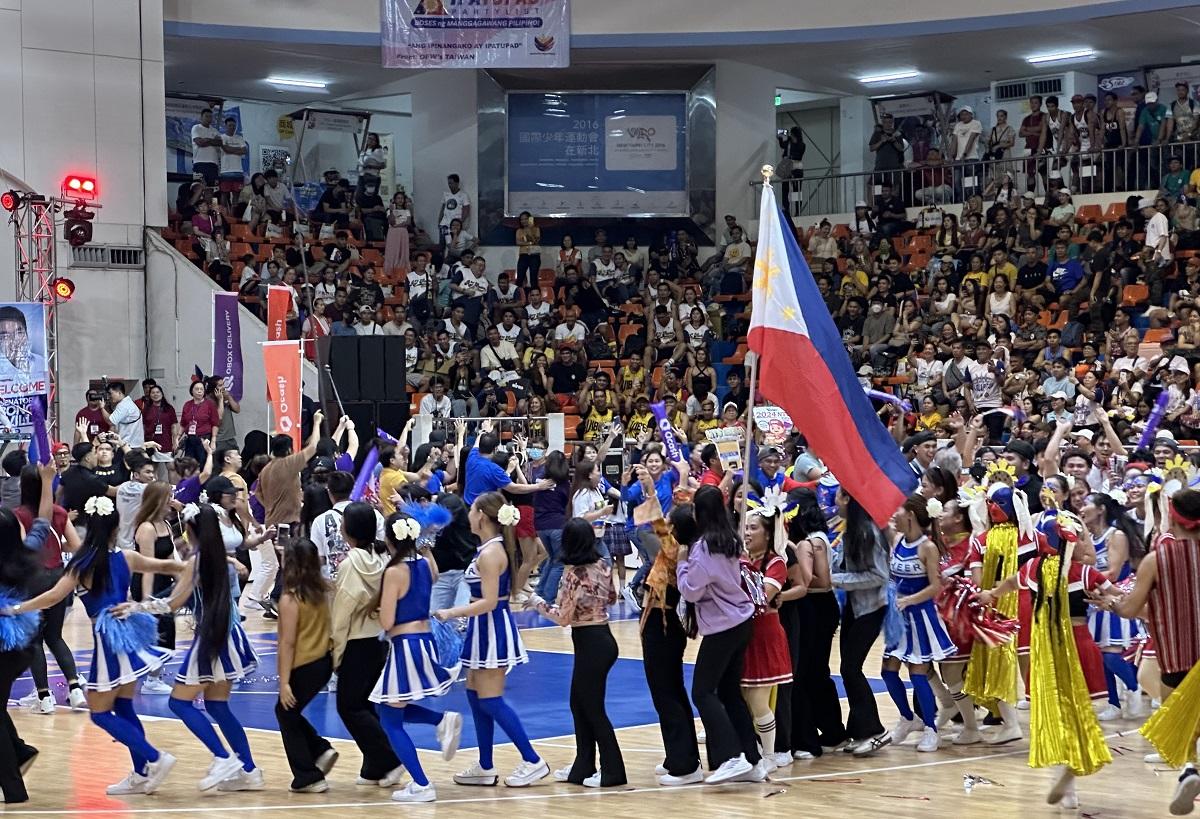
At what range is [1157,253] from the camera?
23.2 metres

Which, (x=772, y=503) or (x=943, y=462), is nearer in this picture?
(x=772, y=503)

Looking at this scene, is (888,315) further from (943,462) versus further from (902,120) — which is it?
(943,462)

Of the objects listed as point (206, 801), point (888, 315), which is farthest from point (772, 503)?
point (888, 315)

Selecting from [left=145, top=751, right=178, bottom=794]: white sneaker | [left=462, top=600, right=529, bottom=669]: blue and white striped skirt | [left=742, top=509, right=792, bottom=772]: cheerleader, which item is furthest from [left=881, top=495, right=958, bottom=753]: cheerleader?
[left=145, top=751, right=178, bottom=794]: white sneaker

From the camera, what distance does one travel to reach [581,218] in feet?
97.6

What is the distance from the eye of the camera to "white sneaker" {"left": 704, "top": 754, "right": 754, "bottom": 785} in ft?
30.1

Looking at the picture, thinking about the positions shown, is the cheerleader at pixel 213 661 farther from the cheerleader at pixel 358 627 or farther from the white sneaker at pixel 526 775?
the white sneaker at pixel 526 775

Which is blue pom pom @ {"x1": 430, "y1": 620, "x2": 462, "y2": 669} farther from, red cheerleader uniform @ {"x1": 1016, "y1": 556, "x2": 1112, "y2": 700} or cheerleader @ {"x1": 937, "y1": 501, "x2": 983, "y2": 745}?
red cheerleader uniform @ {"x1": 1016, "y1": 556, "x2": 1112, "y2": 700}

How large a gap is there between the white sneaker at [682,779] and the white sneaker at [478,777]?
94cm

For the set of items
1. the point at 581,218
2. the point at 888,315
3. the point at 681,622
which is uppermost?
the point at 581,218

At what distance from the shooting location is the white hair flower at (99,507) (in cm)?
902

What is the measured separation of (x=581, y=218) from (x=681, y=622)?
20.9 meters

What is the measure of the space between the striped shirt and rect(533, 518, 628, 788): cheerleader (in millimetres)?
2869

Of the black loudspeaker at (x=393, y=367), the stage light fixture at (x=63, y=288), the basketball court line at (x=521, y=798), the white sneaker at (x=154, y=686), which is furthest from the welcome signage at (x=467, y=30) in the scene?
the basketball court line at (x=521, y=798)
